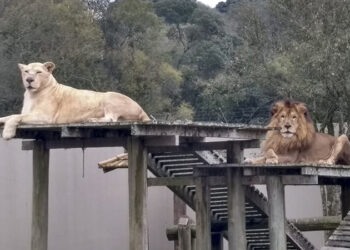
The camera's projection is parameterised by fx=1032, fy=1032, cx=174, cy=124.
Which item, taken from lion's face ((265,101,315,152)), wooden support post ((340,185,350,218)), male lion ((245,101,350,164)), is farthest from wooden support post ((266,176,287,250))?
wooden support post ((340,185,350,218))

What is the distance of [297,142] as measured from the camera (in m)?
10.9

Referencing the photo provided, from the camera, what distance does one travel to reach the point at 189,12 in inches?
1767

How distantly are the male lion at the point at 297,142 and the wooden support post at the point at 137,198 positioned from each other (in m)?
1.46

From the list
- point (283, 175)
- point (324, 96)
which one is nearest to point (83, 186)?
point (283, 175)

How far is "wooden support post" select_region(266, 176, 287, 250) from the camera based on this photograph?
1027 centimetres

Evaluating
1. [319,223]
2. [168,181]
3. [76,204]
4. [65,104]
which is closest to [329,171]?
[168,181]

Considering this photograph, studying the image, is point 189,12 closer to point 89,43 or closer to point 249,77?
point 89,43

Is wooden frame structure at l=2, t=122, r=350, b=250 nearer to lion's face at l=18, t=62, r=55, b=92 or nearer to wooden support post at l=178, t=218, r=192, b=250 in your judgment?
lion's face at l=18, t=62, r=55, b=92

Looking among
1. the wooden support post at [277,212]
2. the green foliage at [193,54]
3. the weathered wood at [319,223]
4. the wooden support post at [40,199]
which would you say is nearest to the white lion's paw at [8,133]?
the wooden support post at [40,199]

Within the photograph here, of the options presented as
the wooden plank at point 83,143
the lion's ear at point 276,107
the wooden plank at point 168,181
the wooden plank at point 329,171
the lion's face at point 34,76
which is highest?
the lion's face at point 34,76

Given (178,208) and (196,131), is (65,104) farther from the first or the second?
(178,208)

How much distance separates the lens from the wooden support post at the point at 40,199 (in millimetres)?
11039

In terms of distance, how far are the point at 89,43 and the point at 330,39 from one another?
41.4ft

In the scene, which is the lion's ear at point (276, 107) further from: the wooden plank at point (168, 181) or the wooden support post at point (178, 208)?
the wooden support post at point (178, 208)
